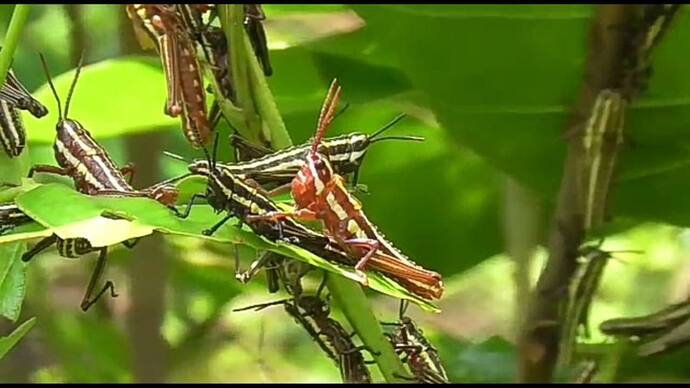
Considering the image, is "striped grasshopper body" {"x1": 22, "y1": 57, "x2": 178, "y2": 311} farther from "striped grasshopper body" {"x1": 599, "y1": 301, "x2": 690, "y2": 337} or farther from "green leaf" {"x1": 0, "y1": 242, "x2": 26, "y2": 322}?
"striped grasshopper body" {"x1": 599, "y1": 301, "x2": 690, "y2": 337}

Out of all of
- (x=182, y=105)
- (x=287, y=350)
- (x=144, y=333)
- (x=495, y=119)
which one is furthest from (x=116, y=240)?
(x=287, y=350)

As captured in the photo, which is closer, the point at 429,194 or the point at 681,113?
the point at 681,113

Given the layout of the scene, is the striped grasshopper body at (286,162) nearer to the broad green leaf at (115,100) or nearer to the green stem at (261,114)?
the green stem at (261,114)

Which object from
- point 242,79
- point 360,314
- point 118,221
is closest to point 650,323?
point 360,314

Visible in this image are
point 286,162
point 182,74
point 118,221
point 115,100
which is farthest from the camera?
point 115,100

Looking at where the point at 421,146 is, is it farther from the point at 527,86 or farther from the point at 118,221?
the point at 118,221

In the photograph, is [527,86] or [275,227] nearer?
[275,227]

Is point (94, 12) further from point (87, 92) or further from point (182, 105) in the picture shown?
point (182, 105)
